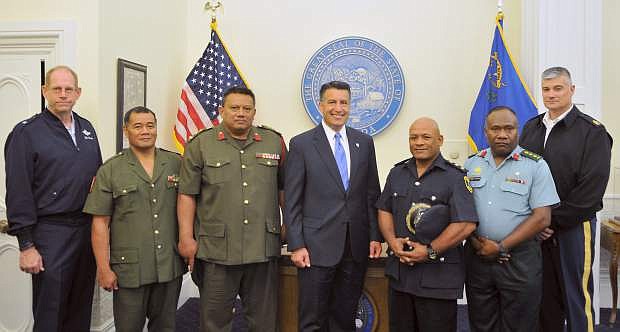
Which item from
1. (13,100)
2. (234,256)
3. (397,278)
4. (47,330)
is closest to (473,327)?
(397,278)

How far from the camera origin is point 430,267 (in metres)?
2.20

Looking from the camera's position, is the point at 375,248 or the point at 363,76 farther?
the point at 363,76

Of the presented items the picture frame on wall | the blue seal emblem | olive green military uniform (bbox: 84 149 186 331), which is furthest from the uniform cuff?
the blue seal emblem

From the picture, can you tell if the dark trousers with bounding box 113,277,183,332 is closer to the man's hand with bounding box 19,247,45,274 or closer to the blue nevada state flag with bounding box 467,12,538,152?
the man's hand with bounding box 19,247,45,274

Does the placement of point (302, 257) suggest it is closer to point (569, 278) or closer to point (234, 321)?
point (569, 278)

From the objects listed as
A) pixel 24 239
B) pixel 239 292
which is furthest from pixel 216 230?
pixel 24 239

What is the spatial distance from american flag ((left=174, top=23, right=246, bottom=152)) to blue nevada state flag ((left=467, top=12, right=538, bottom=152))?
1.75m

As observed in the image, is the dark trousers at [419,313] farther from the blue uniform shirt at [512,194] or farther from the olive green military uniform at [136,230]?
the olive green military uniform at [136,230]

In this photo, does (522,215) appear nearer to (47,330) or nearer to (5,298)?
(47,330)

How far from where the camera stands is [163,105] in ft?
12.6

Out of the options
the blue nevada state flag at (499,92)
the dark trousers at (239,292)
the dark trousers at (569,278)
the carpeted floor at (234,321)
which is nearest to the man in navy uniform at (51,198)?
the dark trousers at (239,292)

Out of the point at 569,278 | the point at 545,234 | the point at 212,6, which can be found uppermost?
the point at 212,6

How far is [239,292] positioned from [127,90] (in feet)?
4.90

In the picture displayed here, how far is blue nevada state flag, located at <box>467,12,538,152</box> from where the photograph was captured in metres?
3.59
